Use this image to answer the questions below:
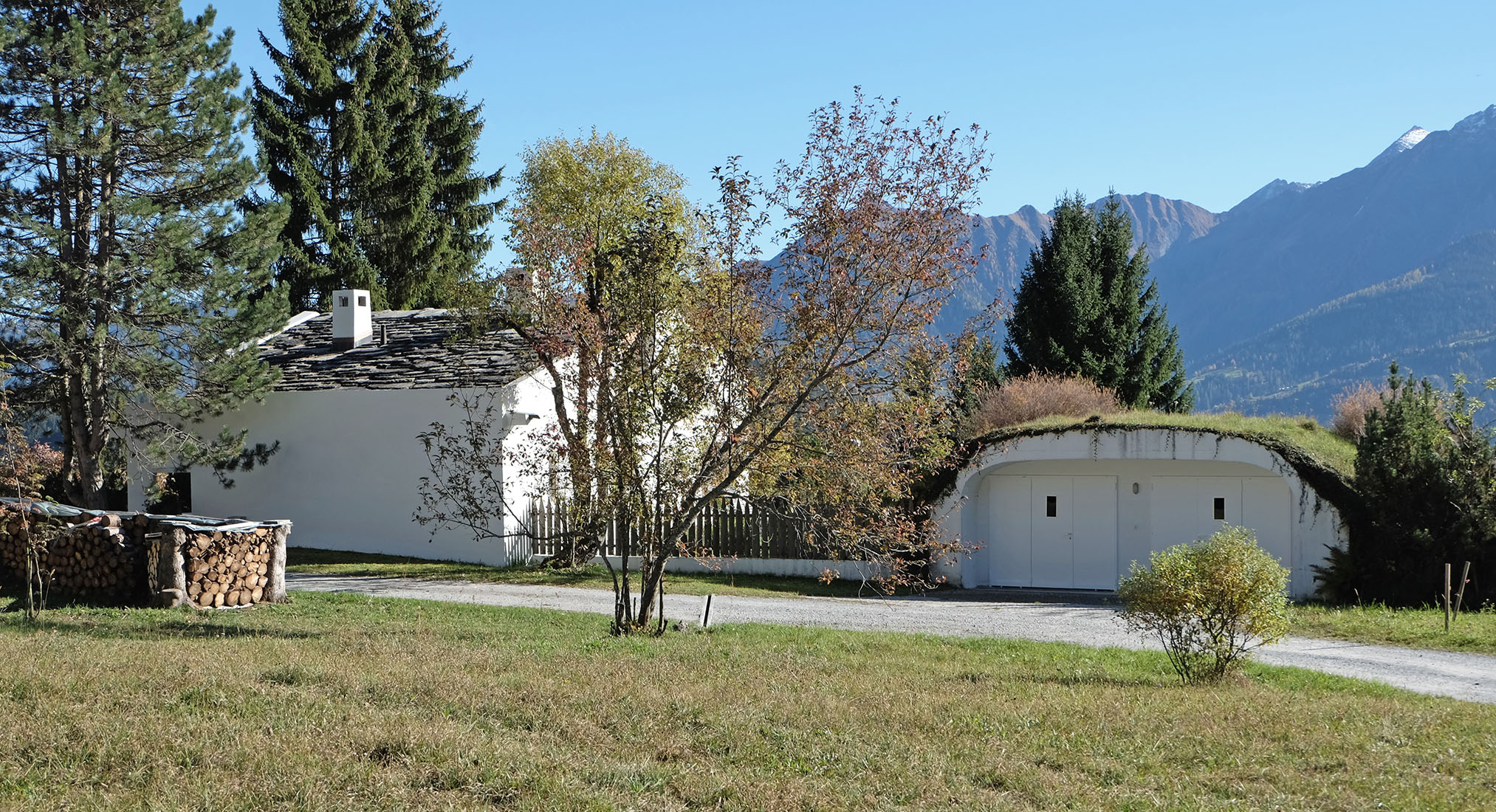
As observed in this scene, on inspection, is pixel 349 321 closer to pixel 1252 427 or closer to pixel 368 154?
pixel 368 154

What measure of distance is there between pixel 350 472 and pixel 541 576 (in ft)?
17.8

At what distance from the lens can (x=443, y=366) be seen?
76.7 ft

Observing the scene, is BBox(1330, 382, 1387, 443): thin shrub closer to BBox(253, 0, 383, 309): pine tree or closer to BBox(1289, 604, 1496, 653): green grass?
BBox(1289, 604, 1496, 653): green grass

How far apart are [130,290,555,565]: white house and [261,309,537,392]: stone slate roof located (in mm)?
45

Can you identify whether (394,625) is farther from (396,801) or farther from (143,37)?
(143,37)

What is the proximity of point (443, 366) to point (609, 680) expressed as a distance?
15627 mm

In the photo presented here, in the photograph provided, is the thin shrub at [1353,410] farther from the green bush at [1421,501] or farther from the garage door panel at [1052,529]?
the garage door panel at [1052,529]

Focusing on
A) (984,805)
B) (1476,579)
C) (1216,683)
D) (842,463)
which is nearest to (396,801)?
(984,805)

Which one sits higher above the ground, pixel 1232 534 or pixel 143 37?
pixel 143 37

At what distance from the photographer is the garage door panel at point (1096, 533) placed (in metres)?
21.7

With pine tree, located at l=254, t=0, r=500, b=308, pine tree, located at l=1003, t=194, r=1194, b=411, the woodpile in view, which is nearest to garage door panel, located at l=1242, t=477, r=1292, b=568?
pine tree, located at l=1003, t=194, r=1194, b=411

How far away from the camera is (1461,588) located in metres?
15.7

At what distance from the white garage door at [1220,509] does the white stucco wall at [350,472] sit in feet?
39.7

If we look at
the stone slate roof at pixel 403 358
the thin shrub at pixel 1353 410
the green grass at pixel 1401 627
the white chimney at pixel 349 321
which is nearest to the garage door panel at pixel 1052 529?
the green grass at pixel 1401 627
